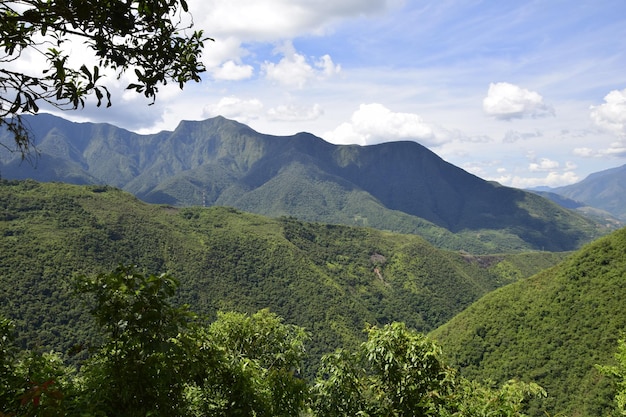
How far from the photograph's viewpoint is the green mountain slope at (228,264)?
66562 millimetres

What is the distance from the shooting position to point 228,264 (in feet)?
366

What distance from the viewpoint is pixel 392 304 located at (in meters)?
130

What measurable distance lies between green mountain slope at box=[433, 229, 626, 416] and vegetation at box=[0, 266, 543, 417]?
156 ft

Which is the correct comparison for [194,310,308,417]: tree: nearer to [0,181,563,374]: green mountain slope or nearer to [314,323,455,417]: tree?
[314,323,455,417]: tree

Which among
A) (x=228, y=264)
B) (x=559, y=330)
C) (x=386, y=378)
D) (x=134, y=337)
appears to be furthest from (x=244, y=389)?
(x=228, y=264)

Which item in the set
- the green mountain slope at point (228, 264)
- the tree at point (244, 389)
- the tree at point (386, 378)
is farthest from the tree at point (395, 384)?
the green mountain slope at point (228, 264)

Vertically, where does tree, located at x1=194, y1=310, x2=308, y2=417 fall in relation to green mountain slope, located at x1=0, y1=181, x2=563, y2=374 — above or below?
above

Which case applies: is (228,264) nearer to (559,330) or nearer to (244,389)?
(559,330)

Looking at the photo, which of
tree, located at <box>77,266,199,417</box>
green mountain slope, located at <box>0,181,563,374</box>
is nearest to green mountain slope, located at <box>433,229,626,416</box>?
green mountain slope, located at <box>0,181,563,374</box>

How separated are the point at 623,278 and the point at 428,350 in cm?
6605

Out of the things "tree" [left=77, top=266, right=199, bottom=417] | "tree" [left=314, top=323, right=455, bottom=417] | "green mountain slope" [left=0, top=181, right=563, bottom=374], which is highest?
"tree" [left=77, top=266, right=199, bottom=417]

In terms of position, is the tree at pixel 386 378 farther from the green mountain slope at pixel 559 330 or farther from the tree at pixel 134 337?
the green mountain slope at pixel 559 330

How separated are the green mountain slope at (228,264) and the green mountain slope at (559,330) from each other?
22.2 meters

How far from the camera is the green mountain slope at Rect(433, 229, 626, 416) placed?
4916 centimetres
